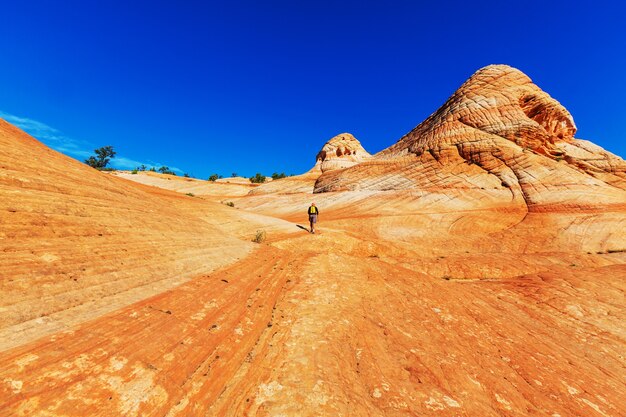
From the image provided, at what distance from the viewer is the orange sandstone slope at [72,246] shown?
455cm

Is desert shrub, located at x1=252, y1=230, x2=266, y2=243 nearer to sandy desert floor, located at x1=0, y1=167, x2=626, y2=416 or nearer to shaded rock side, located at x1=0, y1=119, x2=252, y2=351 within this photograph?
sandy desert floor, located at x1=0, y1=167, x2=626, y2=416

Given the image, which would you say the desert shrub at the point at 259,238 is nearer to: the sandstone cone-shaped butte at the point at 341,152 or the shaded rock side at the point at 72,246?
the shaded rock side at the point at 72,246

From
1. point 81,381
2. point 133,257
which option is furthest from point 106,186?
point 81,381

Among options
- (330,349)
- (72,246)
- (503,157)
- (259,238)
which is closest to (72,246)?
(72,246)

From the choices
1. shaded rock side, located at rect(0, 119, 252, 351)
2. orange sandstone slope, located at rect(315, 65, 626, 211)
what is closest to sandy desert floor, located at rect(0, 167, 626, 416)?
shaded rock side, located at rect(0, 119, 252, 351)

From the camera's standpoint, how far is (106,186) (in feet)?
33.6

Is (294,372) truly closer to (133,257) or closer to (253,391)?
(253,391)

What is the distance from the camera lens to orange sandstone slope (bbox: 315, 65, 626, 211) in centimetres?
2617

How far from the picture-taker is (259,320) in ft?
19.5

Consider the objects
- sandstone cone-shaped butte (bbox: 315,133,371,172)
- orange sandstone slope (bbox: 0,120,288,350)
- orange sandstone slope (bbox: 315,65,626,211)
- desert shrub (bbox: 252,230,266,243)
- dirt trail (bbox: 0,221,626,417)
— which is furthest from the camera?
sandstone cone-shaped butte (bbox: 315,133,371,172)

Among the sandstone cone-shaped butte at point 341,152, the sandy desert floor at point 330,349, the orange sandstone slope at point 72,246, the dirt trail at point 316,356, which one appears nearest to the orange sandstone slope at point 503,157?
the sandy desert floor at point 330,349

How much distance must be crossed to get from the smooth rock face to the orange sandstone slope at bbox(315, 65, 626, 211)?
11832mm

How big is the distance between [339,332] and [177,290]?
3825 mm

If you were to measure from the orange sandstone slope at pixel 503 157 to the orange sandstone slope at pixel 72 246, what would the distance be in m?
26.6
